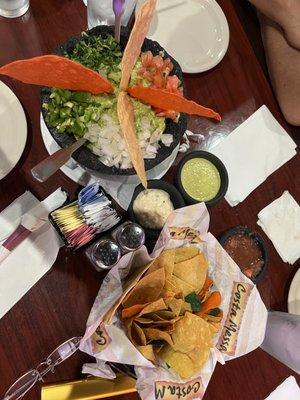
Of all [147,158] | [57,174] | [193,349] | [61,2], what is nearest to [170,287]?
[193,349]

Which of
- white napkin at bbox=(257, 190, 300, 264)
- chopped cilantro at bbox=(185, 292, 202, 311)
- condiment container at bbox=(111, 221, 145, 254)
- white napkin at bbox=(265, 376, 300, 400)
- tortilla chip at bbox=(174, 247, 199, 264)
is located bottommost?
white napkin at bbox=(265, 376, 300, 400)

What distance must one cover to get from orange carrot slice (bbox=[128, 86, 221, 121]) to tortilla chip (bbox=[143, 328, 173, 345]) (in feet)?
1.67

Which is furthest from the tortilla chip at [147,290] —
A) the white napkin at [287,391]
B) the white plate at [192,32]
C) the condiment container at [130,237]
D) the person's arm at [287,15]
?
the person's arm at [287,15]

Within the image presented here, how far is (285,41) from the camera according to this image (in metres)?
1.67

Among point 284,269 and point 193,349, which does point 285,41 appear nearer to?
point 284,269

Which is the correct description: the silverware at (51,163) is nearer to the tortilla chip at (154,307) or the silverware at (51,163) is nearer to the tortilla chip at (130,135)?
the tortilla chip at (130,135)

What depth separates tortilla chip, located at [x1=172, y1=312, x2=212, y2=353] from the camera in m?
1.15

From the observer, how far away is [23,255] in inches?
52.4

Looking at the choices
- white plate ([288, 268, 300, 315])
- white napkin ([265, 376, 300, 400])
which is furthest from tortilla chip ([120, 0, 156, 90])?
white napkin ([265, 376, 300, 400])

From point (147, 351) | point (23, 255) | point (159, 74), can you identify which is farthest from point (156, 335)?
point (159, 74)

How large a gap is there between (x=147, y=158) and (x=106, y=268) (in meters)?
0.30

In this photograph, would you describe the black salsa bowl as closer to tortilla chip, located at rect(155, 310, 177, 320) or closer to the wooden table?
the wooden table

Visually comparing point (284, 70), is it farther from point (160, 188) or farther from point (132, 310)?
point (132, 310)

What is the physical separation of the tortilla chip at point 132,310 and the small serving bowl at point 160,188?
0.85 ft
